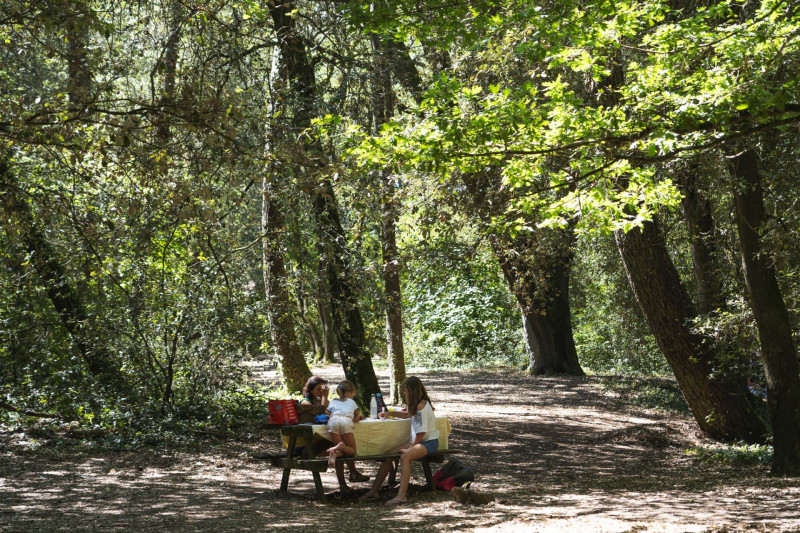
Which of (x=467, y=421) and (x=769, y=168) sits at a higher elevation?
(x=769, y=168)

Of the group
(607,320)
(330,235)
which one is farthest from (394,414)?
(607,320)

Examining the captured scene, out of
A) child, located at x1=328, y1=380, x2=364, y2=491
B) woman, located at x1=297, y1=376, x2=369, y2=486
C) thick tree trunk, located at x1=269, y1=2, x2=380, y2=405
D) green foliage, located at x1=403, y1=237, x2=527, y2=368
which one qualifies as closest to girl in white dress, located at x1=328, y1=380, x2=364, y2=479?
child, located at x1=328, y1=380, x2=364, y2=491

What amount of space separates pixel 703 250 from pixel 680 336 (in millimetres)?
2046

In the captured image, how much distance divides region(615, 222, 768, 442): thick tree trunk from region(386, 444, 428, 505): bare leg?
4.77m

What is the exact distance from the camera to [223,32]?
888cm

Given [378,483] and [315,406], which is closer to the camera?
[378,483]

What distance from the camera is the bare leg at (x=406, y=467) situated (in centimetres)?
788

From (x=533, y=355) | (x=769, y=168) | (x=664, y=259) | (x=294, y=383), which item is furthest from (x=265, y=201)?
(x=533, y=355)

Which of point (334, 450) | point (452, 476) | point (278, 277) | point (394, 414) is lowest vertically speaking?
point (452, 476)

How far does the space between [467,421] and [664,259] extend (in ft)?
15.4

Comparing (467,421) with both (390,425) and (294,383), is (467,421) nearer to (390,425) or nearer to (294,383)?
(294,383)

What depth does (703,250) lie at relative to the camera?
12625mm

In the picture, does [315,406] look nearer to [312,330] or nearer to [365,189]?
[365,189]

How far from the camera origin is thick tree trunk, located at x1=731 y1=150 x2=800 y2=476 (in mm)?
9328
